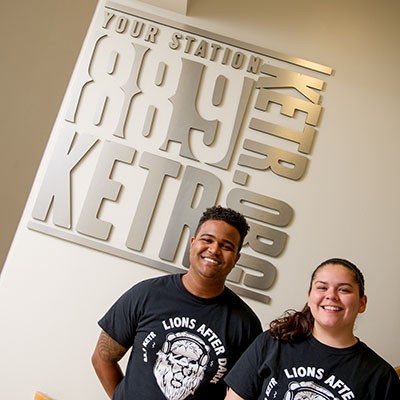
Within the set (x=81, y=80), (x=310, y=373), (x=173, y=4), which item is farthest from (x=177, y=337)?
(x=173, y=4)

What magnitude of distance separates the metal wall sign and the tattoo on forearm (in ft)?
2.30

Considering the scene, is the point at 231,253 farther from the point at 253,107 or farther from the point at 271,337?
the point at 253,107

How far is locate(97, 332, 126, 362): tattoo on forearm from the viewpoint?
5.35 feet

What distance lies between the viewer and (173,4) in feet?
8.08

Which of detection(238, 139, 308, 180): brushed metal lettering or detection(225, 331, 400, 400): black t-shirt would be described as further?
detection(238, 139, 308, 180): brushed metal lettering

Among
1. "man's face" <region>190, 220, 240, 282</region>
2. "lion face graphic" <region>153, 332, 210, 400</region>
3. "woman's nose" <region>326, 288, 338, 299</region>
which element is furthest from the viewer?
"man's face" <region>190, 220, 240, 282</region>

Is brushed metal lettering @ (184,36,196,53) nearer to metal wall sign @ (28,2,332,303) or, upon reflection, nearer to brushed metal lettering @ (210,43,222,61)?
metal wall sign @ (28,2,332,303)

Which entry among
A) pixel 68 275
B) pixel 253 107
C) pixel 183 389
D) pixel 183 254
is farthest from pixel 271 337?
pixel 253 107

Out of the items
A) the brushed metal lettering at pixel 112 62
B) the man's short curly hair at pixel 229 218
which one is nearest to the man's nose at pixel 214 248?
the man's short curly hair at pixel 229 218

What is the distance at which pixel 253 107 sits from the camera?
2.50 m

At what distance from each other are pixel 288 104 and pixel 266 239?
79 cm

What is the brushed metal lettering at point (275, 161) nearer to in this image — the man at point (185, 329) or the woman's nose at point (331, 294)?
the man at point (185, 329)

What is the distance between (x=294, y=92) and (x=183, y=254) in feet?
3.75

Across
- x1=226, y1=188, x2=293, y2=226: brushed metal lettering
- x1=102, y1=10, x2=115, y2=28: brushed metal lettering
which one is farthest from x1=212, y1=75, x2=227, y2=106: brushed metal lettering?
x1=102, y1=10, x2=115, y2=28: brushed metal lettering
